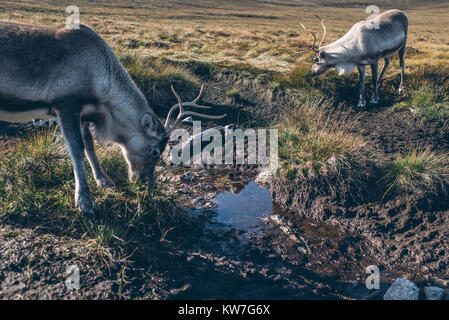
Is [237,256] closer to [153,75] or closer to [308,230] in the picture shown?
[308,230]

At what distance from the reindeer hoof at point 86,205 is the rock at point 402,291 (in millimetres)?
3767

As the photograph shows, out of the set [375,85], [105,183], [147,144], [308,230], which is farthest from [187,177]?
[375,85]

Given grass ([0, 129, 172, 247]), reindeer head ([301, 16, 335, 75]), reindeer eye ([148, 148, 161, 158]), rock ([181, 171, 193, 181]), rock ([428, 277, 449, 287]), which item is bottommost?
rock ([428, 277, 449, 287])

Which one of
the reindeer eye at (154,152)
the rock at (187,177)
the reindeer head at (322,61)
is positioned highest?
the reindeer head at (322,61)

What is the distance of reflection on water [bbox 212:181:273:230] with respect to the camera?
19.5 ft

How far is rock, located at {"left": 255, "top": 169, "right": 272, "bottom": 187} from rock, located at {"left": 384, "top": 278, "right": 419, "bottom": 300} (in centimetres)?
300

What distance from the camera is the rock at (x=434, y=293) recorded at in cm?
429

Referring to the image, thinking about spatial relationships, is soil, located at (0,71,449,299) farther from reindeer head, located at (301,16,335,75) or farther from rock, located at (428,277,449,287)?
reindeer head, located at (301,16,335,75)

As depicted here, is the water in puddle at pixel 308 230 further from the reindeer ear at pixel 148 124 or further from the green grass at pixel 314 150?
the reindeer ear at pixel 148 124

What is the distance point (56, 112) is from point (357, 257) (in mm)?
4484

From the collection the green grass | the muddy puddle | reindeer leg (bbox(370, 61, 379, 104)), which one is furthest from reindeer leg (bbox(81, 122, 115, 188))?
reindeer leg (bbox(370, 61, 379, 104))

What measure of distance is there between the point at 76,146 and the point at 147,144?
103 cm

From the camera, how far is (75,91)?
485 centimetres

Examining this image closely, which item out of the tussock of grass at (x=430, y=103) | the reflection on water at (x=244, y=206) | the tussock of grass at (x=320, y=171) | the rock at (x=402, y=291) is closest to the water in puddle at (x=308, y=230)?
the reflection on water at (x=244, y=206)
